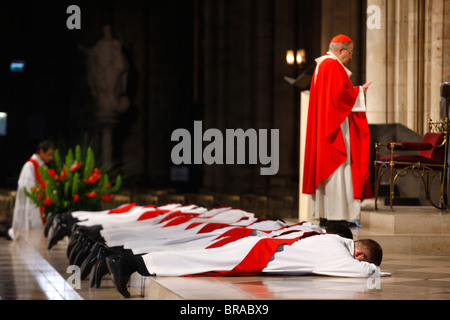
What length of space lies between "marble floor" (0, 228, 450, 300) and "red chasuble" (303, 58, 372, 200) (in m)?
1.25

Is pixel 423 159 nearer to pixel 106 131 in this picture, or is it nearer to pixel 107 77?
pixel 107 77

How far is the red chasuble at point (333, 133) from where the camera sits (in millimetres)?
8375

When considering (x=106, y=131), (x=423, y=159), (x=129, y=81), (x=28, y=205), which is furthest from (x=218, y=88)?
(x=423, y=159)

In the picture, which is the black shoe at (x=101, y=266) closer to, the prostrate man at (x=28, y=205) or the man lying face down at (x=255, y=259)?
the man lying face down at (x=255, y=259)

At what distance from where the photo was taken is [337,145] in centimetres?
838

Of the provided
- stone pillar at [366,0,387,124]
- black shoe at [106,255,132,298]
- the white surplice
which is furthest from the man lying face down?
the white surplice

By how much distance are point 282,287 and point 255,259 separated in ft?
1.96

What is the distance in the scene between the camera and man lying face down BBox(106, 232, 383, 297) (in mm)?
5492

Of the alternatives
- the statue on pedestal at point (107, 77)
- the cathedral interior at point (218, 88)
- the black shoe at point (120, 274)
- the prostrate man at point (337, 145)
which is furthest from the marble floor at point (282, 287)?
the statue on pedestal at point (107, 77)

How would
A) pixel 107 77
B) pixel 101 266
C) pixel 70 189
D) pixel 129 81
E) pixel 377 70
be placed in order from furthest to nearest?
pixel 129 81
pixel 107 77
pixel 377 70
pixel 70 189
pixel 101 266

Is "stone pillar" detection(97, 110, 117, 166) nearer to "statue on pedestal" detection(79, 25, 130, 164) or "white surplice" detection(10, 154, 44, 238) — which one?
"statue on pedestal" detection(79, 25, 130, 164)

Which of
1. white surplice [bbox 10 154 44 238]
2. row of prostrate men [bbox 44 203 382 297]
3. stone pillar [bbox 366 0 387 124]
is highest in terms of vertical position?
stone pillar [bbox 366 0 387 124]
